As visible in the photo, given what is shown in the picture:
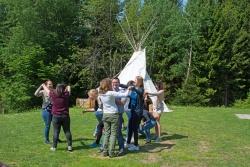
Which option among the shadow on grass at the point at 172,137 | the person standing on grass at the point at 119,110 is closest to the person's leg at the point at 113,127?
the person standing on grass at the point at 119,110

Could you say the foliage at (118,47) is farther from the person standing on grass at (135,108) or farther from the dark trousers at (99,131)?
the person standing on grass at (135,108)

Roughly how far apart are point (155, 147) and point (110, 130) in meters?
1.68

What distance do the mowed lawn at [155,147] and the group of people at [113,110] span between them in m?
0.35

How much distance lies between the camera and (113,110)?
984 cm

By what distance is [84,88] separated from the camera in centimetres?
3731

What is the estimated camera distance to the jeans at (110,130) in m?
9.83

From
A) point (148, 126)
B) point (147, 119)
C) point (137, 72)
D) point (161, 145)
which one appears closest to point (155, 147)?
point (161, 145)

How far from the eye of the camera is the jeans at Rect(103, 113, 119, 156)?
983cm

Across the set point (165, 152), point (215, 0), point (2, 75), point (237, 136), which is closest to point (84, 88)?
point (2, 75)

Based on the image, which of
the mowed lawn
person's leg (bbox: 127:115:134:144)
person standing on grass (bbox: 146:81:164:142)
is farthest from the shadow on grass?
person's leg (bbox: 127:115:134:144)

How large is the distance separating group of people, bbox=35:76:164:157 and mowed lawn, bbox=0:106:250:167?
354mm

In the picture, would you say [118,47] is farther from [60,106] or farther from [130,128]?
[60,106]

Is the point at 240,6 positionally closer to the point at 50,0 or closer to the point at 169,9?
the point at 169,9

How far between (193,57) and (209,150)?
26.7 metres
